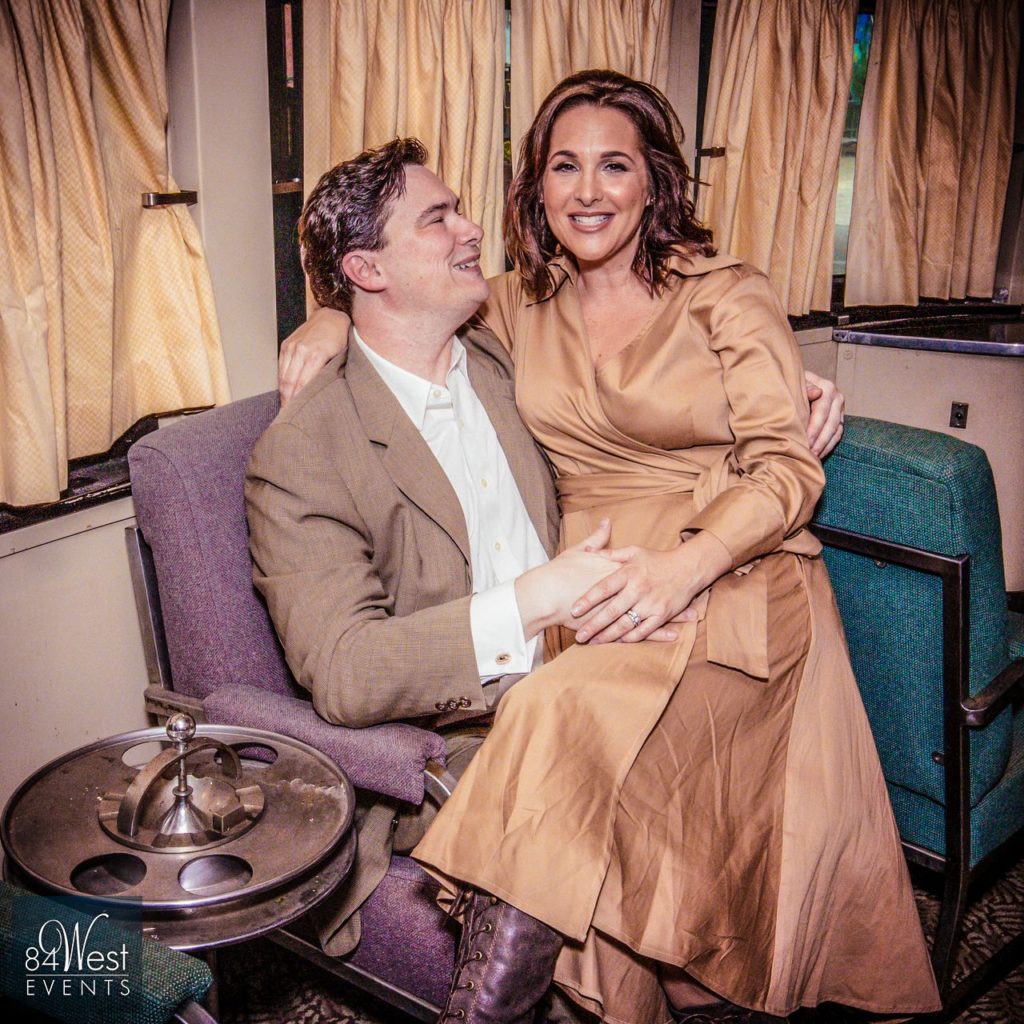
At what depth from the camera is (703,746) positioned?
152 cm

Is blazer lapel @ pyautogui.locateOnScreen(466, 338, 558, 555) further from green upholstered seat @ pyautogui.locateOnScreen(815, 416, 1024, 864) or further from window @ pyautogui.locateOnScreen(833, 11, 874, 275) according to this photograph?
window @ pyautogui.locateOnScreen(833, 11, 874, 275)

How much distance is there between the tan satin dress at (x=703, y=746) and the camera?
4.68 feet

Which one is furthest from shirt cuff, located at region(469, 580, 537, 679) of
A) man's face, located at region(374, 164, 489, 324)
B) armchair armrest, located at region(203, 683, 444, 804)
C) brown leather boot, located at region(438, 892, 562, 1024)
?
man's face, located at region(374, 164, 489, 324)

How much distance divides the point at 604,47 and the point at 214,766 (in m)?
2.72

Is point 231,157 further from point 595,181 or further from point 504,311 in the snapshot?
point 595,181

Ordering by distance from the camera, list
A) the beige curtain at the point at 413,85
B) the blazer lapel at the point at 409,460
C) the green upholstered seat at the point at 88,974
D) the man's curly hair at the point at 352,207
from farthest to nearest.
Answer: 1. the beige curtain at the point at 413,85
2. the man's curly hair at the point at 352,207
3. the blazer lapel at the point at 409,460
4. the green upholstered seat at the point at 88,974

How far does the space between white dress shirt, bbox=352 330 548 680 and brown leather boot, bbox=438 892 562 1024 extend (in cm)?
49

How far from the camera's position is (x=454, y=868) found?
4.69ft

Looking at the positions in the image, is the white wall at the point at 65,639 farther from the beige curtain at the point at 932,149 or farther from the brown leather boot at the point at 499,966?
the beige curtain at the point at 932,149

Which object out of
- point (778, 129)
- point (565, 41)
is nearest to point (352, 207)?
point (565, 41)

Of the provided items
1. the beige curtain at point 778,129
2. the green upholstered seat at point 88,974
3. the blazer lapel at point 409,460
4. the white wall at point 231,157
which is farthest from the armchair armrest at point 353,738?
the beige curtain at point 778,129

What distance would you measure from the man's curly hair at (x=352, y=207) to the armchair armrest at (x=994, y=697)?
132 centimetres

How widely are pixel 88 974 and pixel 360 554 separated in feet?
2.57

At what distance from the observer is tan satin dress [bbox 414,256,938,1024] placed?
56.2 inches
